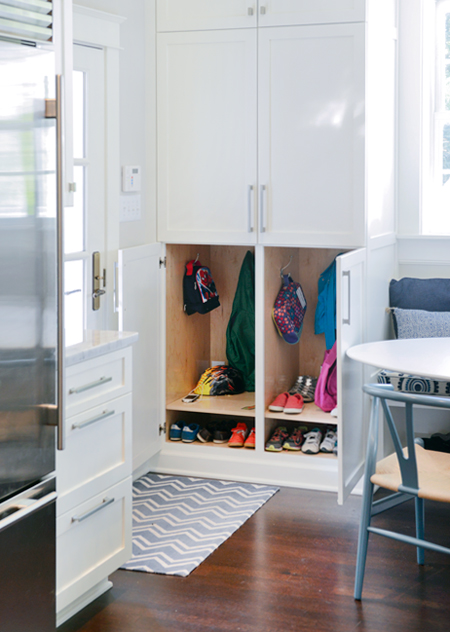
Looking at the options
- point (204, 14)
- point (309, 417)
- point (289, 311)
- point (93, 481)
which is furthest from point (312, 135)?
point (93, 481)

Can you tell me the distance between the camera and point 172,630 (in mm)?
2324

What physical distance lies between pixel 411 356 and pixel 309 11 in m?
1.66

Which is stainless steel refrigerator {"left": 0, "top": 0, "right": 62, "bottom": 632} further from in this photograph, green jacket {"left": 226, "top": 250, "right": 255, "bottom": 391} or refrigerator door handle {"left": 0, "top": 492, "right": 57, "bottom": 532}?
green jacket {"left": 226, "top": 250, "right": 255, "bottom": 391}

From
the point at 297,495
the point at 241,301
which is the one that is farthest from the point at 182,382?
the point at 297,495

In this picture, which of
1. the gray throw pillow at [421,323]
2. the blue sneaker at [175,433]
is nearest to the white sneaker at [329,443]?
the gray throw pillow at [421,323]

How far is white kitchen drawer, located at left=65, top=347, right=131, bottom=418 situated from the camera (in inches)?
87.9

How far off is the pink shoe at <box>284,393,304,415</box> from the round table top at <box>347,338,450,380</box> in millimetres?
719

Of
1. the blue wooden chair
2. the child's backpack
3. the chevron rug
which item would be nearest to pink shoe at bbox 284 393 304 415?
the chevron rug

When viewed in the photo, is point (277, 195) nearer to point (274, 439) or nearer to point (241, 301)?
point (241, 301)

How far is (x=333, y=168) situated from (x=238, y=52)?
28.0 inches

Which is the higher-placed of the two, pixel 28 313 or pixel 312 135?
pixel 312 135

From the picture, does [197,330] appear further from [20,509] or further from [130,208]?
[20,509]

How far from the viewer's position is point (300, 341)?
424 cm

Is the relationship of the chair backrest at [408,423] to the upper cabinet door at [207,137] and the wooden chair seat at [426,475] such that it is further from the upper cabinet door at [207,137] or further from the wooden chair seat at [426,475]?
the upper cabinet door at [207,137]
